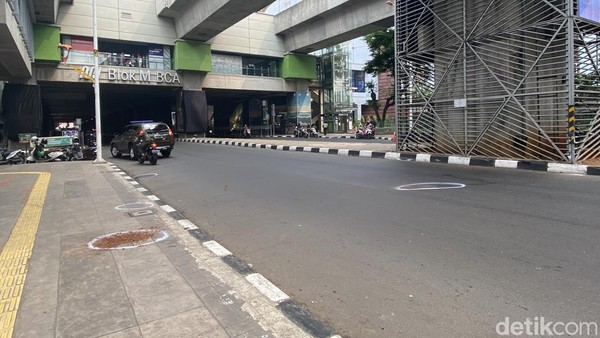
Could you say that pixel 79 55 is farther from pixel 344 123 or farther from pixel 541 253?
pixel 541 253

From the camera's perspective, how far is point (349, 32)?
32.8m

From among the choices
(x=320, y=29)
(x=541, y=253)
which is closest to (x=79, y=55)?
(x=320, y=29)

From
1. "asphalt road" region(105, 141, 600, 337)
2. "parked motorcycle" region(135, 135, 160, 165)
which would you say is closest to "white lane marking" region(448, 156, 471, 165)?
"asphalt road" region(105, 141, 600, 337)

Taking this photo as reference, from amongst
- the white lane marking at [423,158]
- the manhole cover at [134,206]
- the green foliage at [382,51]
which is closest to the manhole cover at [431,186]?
the manhole cover at [134,206]

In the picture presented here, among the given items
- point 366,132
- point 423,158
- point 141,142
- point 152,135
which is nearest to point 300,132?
point 366,132

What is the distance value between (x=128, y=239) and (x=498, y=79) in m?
11.2

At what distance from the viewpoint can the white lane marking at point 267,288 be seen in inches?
149

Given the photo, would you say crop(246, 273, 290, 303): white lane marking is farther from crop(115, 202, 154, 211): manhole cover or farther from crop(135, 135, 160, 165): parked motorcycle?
crop(135, 135, 160, 165): parked motorcycle

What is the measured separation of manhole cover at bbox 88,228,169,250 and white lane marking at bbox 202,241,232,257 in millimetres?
709

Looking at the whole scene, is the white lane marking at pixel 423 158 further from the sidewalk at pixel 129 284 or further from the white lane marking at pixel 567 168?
the sidewalk at pixel 129 284

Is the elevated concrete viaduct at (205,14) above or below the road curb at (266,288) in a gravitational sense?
above

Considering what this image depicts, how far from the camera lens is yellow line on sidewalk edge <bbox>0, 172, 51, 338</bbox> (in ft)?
11.5

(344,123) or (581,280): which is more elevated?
(344,123)

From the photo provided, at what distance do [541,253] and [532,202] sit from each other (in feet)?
9.26
